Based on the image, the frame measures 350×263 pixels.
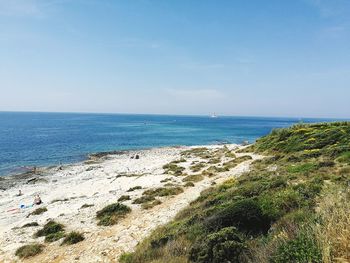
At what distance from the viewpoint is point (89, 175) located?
41781 millimetres

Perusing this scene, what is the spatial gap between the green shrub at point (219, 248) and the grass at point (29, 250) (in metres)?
8.64

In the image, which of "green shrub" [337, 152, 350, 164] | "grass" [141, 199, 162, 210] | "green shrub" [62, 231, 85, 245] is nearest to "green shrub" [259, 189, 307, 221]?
"green shrub" [62, 231, 85, 245]

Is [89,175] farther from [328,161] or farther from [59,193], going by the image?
[328,161]

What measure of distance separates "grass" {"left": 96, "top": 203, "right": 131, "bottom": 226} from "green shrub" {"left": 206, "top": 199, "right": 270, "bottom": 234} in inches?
321

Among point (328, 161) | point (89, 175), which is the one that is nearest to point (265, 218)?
point (328, 161)

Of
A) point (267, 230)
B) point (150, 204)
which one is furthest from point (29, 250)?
point (267, 230)

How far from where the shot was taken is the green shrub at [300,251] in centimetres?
468

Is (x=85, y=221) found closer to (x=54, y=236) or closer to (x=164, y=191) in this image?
(x=54, y=236)

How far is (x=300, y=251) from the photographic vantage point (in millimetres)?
5016

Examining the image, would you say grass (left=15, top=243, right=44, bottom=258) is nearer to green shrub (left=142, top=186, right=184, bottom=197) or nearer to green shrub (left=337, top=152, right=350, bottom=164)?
green shrub (left=142, top=186, right=184, bottom=197)

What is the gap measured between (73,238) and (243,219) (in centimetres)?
873

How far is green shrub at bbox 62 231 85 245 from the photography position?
13.5 m

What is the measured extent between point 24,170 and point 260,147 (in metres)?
39.2

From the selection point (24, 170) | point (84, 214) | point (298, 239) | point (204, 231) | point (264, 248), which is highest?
point (298, 239)
